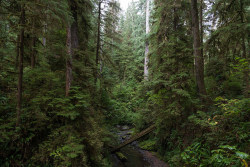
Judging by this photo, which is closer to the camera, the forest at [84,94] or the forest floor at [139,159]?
the forest at [84,94]

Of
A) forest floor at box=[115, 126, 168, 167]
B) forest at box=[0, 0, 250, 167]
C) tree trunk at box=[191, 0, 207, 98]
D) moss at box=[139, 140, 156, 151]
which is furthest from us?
moss at box=[139, 140, 156, 151]

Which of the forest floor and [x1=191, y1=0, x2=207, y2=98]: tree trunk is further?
the forest floor

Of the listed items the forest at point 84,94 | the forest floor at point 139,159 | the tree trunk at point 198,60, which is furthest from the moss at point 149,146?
the tree trunk at point 198,60

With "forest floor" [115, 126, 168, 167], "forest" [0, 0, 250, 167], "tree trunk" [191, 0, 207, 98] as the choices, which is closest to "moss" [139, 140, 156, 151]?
"forest" [0, 0, 250, 167]

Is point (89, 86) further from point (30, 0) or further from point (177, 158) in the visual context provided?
point (177, 158)

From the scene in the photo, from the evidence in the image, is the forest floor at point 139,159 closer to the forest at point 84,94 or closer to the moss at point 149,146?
the forest at point 84,94

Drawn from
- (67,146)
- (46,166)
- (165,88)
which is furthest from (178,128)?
(46,166)

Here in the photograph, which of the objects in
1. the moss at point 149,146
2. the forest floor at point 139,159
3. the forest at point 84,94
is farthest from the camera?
the moss at point 149,146

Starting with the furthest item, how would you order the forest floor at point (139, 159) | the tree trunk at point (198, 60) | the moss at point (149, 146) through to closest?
the moss at point (149, 146) < the forest floor at point (139, 159) < the tree trunk at point (198, 60)

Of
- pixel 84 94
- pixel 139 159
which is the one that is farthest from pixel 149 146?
pixel 84 94

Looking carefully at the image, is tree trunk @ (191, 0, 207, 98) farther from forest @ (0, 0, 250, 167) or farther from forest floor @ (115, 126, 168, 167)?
forest floor @ (115, 126, 168, 167)

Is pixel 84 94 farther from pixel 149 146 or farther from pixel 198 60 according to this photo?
pixel 149 146

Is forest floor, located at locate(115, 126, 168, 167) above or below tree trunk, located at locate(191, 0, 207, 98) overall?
below

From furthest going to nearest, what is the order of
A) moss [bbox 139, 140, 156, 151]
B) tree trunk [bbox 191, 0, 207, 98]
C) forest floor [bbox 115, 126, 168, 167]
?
moss [bbox 139, 140, 156, 151] < forest floor [bbox 115, 126, 168, 167] < tree trunk [bbox 191, 0, 207, 98]
